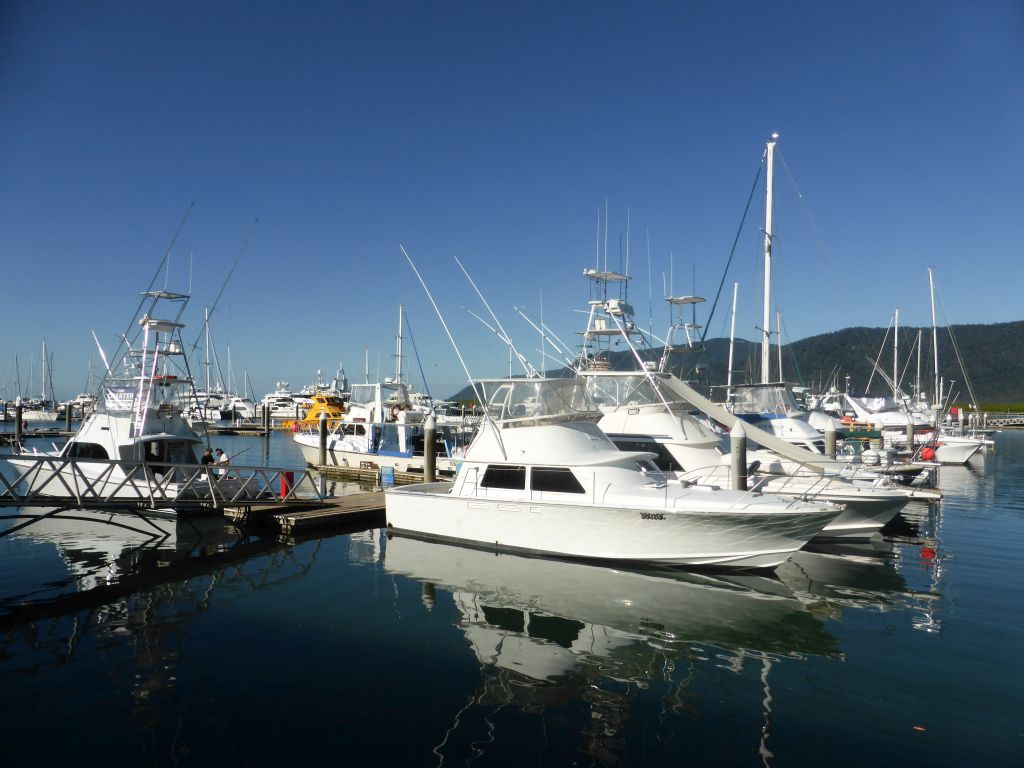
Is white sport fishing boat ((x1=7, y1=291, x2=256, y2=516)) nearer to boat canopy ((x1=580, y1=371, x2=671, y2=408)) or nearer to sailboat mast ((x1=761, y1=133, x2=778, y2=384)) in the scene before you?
boat canopy ((x1=580, y1=371, x2=671, y2=408))

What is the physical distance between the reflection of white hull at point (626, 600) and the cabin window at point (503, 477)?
166 centimetres

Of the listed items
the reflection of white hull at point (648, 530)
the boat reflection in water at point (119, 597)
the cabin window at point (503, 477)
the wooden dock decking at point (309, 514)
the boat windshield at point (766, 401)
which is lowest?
the boat reflection in water at point (119, 597)

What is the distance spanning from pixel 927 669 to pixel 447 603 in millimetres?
7614

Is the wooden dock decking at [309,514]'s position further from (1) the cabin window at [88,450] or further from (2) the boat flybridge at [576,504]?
(1) the cabin window at [88,450]

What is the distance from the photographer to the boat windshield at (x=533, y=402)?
15812mm

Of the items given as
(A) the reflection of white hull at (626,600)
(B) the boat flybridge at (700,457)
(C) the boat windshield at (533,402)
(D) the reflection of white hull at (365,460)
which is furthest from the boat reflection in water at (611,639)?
(D) the reflection of white hull at (365,460)

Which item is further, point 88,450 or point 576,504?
point 88,450

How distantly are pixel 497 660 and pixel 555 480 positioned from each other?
5660 millimetres

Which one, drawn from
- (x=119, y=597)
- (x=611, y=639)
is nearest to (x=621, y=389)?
(x=611, y=639)

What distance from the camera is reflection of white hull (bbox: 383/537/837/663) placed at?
10078 mm

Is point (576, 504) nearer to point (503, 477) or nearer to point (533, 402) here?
point (503, 477)

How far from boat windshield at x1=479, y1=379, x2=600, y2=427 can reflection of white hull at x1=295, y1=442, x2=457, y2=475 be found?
13467mm

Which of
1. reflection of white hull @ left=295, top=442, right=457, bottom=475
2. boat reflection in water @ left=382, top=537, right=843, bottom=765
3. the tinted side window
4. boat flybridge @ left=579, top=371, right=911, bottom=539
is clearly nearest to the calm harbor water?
boat reflection in water @ left=382, top=537, right=843, bottom=765

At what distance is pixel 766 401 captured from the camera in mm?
29188
